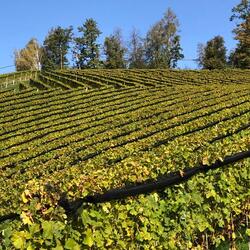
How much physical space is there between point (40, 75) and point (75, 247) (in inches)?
2839

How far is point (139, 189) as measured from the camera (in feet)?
17.9

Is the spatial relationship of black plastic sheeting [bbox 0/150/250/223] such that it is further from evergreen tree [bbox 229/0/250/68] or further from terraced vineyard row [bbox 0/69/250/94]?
evergreen tree [bbox 229/0/250/68]

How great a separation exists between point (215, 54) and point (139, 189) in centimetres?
10444

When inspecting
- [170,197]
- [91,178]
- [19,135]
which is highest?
[91,178]

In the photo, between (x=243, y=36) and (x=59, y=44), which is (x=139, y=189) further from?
(x=59, y=44)

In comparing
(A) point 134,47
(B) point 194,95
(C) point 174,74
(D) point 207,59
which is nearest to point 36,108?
(B) point 194,95

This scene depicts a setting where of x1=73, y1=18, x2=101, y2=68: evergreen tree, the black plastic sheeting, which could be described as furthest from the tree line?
the black plastic sheeting

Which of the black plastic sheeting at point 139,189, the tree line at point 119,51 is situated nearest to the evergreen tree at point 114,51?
the tree line at point 119,51

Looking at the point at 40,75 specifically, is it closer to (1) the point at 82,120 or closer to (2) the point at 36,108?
(2) the point at 36,108

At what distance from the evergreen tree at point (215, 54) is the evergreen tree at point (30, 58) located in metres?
48.6

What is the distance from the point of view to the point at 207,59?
349 ft

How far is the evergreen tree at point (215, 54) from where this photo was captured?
10138 centimetres

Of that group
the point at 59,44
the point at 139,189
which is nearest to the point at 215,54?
the point at 59,44

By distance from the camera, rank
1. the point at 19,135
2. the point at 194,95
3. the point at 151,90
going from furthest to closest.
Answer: the point at 151,90 → the point at 194,95 → the point at 19,135
